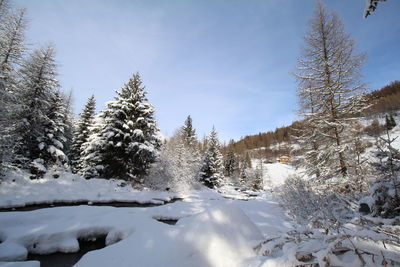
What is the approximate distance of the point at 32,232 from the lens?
15.8ft

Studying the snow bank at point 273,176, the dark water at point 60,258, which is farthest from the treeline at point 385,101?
the snow bank at point 273,176

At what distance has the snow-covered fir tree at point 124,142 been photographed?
1462 centimetres

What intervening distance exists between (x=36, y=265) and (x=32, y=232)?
5.80 feet

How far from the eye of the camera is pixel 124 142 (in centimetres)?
1526

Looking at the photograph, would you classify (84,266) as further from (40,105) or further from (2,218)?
(40,105)

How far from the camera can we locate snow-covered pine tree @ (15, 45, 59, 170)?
13273 millimetres

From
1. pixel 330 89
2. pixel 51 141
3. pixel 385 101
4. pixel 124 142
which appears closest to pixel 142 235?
pixel 330 89

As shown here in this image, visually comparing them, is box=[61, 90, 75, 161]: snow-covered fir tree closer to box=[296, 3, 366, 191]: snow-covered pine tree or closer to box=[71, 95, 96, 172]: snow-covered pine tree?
box=[71, 95, 96, 172]: snow-covered pine tree

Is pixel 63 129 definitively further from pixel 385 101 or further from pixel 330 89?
pixel 385 101

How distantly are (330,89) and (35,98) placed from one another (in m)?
18.8

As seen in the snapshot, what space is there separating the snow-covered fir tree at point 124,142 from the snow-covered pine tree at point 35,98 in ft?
12.0

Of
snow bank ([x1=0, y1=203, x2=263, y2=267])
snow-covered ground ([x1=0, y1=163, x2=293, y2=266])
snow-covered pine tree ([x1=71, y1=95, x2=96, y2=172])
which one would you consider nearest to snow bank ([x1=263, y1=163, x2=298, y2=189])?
snow-covered ground ([x1=0, y1=163, x2=293, y2=266])

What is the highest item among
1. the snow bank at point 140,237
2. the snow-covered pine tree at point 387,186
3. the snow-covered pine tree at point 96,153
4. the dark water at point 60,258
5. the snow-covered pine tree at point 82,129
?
the snow-covered pine tree at point 82,129

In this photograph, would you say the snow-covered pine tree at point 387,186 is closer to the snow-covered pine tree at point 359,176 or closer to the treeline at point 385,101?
the snow-covered pine tree at point 359,176
